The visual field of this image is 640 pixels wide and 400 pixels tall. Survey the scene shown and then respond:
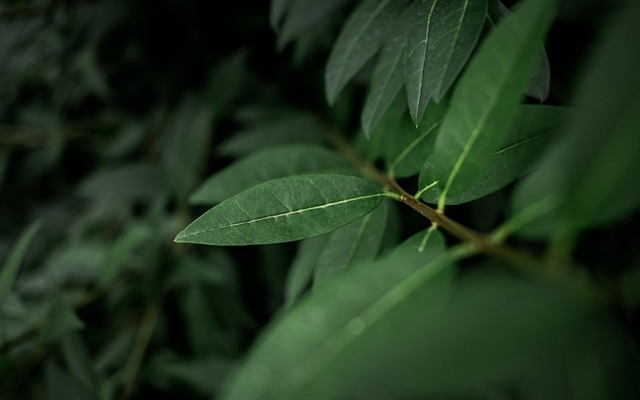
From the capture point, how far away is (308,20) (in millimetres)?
608

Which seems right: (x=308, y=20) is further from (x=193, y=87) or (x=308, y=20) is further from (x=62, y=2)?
(x=62, y=2)

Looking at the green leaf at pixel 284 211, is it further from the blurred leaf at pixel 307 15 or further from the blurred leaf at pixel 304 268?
the blurred leaf at pixel 307 15

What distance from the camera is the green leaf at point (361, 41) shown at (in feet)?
1.64

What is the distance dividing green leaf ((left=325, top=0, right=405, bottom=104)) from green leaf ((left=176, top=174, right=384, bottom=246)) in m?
0.16

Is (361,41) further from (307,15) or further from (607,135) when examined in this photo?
(607,135)

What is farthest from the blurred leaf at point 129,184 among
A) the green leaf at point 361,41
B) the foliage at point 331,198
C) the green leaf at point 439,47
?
the green leaf at point 439,47

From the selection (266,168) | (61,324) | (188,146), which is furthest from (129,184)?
(266,168)

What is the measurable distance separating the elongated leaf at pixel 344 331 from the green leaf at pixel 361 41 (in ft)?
0.89

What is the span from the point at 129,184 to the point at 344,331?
3.08 ft

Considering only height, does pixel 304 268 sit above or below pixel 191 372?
above

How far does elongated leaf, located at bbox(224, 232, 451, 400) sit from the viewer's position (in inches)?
9.1

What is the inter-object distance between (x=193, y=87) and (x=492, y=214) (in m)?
0.80

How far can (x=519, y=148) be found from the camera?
37 cm

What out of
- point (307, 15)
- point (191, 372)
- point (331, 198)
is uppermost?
point (307, 15)
